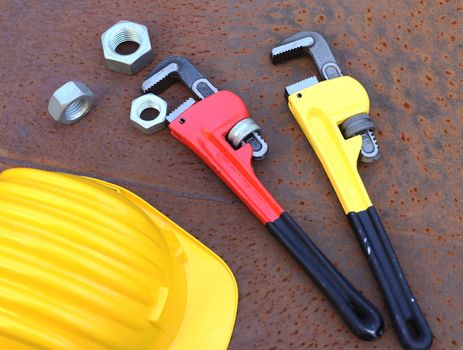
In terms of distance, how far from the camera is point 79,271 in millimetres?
673

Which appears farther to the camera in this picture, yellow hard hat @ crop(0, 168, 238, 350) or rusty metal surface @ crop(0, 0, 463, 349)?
rusty metal surface @ crop(0, 0, 463, 349)

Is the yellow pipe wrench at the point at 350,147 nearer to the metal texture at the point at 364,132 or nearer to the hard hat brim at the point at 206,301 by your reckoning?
the metal texture at the point at 364,132

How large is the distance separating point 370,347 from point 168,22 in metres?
0.76

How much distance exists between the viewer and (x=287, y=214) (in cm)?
92

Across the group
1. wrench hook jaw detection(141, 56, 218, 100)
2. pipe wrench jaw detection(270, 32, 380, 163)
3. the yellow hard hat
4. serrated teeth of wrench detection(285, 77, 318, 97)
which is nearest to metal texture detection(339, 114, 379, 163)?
pipe wrench jaw detection(270, 32, 380, 163)

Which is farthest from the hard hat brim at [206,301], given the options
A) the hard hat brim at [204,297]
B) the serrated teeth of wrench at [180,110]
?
the serrated teeth of wrench at [180,110]

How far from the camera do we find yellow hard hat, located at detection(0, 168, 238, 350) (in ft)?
2.14

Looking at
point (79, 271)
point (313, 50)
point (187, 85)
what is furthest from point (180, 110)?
point (79, 271)

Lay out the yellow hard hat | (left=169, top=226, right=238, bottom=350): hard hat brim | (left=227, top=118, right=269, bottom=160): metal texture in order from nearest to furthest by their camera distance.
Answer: the yellow hard hat
(left=169, top=226, right=238, bottom=350): hard hat brim
(left=227, top=118, right=269, bottom=160): metal texture

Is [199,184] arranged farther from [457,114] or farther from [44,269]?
[457,114]

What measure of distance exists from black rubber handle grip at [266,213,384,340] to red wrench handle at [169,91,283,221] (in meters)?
0.03

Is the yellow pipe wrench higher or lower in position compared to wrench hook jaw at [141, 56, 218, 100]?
lower

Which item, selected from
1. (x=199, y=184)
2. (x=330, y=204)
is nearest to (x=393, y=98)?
(x=330, y=204)

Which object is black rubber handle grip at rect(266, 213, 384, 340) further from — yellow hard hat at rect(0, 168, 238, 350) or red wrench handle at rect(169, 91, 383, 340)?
yellow hard hat at rect(0, 168, 238, 350)
